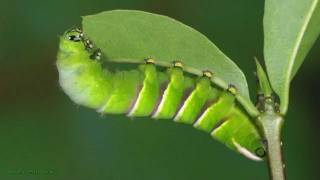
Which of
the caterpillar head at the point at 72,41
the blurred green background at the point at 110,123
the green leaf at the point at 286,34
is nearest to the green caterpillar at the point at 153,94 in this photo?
the caterpillar head at the point at 72,41

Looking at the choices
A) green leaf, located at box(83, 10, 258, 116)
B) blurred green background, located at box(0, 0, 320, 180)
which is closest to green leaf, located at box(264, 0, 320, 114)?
green leaf, located at box(83, 10, 258, 116)

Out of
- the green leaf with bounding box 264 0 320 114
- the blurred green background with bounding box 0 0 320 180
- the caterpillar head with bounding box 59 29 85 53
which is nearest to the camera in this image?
the green leaf with bounding box 264 0 320 114

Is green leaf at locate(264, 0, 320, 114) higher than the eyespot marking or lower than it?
higher

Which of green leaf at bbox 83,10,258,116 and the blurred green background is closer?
green leaf at bbox 83,10,258,116

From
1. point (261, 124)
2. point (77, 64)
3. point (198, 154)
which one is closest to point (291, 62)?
point (261, 124)

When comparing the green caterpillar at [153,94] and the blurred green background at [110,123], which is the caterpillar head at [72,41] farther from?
the blurred green background at [110,123]

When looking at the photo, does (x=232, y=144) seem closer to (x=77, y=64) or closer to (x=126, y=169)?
(x=77, y=64)

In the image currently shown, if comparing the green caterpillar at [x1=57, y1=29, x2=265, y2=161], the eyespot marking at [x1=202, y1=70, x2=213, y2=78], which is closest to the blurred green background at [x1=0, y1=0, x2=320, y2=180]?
the green caterpillar at [x1=57, y1=29, x2=265, y2=161]

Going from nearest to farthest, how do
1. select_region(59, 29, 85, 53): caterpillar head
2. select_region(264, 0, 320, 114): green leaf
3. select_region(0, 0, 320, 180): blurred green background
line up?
select_region(264, 0, 320, 114): green leaf, select_region(59, 29, 85, 53): caterpillar head, select_region(0, 0, 320, 180): blurred green background

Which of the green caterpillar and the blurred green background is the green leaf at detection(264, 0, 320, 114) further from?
the blurred green background
